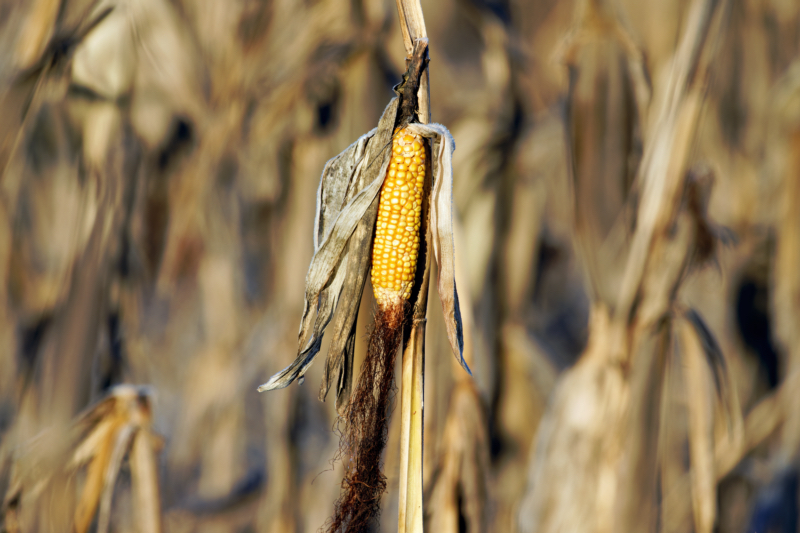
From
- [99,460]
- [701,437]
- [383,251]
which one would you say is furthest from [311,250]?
[701,437]

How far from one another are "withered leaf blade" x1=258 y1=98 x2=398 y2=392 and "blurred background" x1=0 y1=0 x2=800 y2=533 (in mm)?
318

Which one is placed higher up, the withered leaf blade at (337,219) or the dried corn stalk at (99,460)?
the withered leaf blade at (337,219)

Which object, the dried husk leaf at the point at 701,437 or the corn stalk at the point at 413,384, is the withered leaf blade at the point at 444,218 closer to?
the corn stalk at the point at 413,384

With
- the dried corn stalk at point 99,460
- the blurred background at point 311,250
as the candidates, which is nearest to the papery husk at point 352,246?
the blurred background at point 311,250

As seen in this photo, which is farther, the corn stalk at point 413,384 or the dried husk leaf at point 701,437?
the dried husk leaf at point 701,437

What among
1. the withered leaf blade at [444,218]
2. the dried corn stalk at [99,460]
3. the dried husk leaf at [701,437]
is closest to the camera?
the withered leaf blade at [444,218]

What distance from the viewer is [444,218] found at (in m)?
0.47

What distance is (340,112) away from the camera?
116 cm

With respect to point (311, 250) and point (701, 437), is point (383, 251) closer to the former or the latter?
point (311, 250)

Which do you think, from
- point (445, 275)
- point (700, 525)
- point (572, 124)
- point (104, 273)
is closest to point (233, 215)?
point (104, 273)

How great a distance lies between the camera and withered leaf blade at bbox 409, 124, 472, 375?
18.3 inches

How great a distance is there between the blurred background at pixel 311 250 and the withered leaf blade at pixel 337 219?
32 cm

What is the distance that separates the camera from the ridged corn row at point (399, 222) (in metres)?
0.48

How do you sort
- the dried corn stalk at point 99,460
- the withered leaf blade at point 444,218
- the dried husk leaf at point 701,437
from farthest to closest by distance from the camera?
1. the dried husk leaf at point 701,437
2. the dried corn stalk at point 99,460
3. the withered leaf blade at point 444,218
